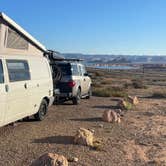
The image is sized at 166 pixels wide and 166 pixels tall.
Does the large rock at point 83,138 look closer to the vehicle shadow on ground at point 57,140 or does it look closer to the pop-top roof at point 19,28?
the vehicle shadow on ground at point 57,140

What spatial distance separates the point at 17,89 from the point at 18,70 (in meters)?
0.66

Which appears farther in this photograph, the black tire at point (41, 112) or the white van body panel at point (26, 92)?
the black tire at point (41, 112)

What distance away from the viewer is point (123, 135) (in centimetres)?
1230

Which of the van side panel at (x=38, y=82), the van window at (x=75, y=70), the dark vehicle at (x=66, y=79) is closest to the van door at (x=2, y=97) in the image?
the van side panel at (x=38, y=82)

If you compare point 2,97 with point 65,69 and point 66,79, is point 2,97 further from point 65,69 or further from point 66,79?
Answer: point 65,69

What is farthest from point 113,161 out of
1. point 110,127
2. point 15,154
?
point 110,127

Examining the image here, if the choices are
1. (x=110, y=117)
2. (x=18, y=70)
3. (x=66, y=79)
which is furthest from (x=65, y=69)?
(x=18, y=70)

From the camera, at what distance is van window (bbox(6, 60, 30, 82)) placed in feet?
36.7

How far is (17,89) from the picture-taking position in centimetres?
1132

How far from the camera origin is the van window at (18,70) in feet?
36.7

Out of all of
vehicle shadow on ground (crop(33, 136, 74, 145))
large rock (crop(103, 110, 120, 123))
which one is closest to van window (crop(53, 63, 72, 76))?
large rock (crop(103, 110, 120, 123))

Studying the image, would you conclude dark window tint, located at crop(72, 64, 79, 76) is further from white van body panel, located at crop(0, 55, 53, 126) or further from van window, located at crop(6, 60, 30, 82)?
van window, located at crop(6, 60, 30, 82)

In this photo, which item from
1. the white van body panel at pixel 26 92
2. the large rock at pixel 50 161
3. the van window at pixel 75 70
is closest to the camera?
the large rock at pixel 50 161

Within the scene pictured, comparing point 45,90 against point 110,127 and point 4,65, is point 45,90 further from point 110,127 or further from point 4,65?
point 4,65
